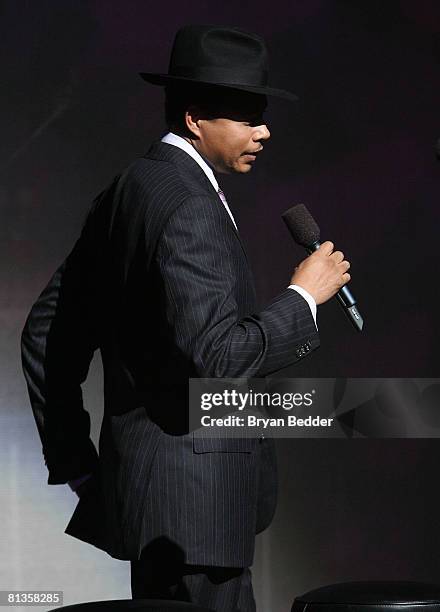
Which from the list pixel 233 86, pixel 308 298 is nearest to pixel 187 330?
pixel 308 298

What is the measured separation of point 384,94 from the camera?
3609 mm

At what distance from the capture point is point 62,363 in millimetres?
2355

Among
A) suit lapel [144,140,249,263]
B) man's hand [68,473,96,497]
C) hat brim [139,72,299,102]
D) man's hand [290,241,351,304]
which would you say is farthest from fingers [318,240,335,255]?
man's hand [68,473,96,497]

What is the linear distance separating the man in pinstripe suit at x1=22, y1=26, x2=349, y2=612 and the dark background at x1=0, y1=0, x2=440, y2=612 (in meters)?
1.30

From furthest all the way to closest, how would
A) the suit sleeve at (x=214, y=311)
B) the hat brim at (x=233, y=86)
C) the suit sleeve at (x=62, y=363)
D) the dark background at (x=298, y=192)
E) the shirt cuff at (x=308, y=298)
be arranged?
the dark background at (x=298, y=192) → the suit sleeve at (x=62, y=363) → the hat brim at (x=233, y=86) → the shirt cuff at (x=308, y=298) → the suit sleeve at (x=214, y=311)

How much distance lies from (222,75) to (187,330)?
0.49 m

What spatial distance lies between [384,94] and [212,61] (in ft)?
4.65

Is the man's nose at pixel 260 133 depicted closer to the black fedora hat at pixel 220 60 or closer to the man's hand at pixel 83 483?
the black fedora hat at pixel 220 60

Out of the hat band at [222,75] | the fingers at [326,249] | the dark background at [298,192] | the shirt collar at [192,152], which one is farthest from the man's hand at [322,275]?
the dark background at [298,192]

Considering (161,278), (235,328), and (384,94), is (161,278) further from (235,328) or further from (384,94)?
(384,94)

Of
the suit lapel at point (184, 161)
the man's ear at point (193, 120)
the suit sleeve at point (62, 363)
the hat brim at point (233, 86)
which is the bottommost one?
the suit sleeve at point (62, 363)

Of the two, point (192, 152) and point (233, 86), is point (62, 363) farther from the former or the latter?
point (233, 86)

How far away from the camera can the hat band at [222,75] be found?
2252 mm

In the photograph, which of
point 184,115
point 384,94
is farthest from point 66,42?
point 184,115
